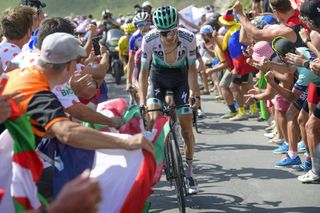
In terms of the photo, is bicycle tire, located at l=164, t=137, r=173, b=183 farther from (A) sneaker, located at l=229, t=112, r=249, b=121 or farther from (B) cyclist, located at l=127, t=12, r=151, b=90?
(A) sneaker, located at l=229, t=112, r=249, b=121

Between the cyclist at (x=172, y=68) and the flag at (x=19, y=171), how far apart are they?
3.18 meters

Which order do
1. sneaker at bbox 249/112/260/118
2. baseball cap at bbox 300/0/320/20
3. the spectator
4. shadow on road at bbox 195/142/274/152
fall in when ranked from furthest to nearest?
sneaker at bbox 249/112/260/118, shadow on road at bbox 195/142/274/152, baseball cap at bbox 300/0/320/20, the spectator

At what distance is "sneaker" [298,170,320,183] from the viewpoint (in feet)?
24.7

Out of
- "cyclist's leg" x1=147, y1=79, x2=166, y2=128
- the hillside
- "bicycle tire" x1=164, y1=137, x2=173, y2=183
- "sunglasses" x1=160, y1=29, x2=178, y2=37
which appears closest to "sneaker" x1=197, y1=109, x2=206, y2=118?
"cyclist's leg" x1=147, y1=79, x2=166, y2=128

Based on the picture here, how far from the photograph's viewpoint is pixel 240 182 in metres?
7.88

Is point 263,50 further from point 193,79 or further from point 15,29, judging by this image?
point 15,29

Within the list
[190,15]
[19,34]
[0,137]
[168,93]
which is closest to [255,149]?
[168,93]

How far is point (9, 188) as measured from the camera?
158 inches

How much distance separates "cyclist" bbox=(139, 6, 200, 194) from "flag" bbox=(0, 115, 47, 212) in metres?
3.18

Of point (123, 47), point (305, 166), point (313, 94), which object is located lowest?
point (305, 166)

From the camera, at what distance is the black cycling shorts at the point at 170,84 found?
7.58 meters

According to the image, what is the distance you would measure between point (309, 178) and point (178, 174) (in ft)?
6.15

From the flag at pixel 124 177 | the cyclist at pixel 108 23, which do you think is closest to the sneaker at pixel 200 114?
the flag at pixel 124 177

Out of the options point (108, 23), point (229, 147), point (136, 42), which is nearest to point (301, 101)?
point (229, 147)
